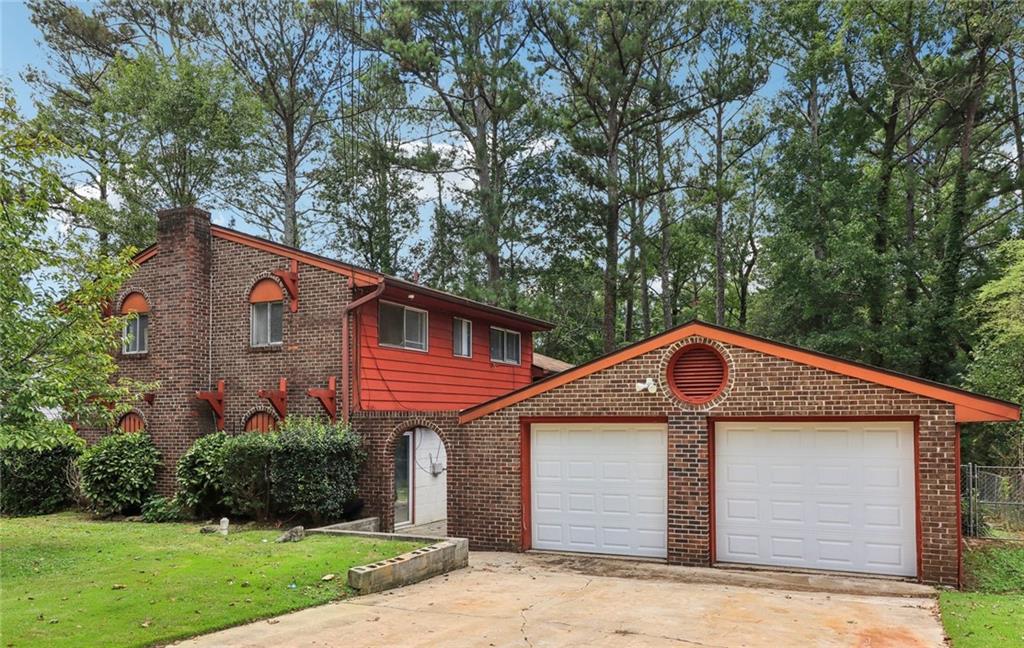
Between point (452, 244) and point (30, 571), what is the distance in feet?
70.1

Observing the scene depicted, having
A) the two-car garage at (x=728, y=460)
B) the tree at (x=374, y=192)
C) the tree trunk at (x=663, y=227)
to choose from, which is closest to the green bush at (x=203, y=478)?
the two-car garage at (x=728, y=460)

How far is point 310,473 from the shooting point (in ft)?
41.3

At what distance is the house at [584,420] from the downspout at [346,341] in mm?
39

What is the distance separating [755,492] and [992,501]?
6677mm

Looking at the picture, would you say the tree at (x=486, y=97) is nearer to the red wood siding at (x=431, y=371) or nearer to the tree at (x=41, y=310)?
the red wood siding at (x=431, y=371)

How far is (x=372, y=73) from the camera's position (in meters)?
25.6

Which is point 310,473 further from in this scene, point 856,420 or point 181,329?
point 856,420

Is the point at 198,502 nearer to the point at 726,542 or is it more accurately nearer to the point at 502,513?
the point at 502,513

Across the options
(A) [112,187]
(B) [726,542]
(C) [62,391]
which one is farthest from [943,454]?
(A) [112,187]

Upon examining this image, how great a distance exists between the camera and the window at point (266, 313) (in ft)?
50.8

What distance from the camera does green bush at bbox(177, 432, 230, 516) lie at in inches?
539

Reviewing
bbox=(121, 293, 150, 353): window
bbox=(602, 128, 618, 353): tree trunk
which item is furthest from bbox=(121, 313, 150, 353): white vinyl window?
bbox=(602, 128, 618, 353): tree trunk

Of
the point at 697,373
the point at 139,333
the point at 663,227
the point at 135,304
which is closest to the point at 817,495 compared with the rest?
the point at 697,373

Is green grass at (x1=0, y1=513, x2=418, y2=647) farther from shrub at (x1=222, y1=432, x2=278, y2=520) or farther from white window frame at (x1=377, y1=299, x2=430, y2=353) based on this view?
white window frame at (x1=377, y1=299, x2=430, y2=353)
